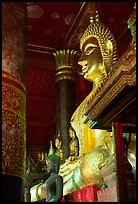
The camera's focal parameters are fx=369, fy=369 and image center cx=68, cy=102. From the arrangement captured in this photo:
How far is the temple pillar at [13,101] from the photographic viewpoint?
112 inches

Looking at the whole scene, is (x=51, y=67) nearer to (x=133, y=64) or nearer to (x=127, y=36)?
(x=127, y=36)

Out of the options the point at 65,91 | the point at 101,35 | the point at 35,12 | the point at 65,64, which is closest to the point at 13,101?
the point at 101,35

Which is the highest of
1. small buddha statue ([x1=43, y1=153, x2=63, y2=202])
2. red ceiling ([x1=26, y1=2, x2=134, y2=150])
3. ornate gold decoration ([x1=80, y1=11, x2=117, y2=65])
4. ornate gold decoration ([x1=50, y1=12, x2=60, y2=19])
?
ornate gold decoration ([x1=50, y1=12, x2=60, y2=19])

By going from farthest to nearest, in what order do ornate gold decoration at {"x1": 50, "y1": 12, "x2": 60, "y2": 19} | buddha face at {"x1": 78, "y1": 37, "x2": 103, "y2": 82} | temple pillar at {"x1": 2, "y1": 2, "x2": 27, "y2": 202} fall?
ornate gold decoration at {"x1": 50, "y1": 12, "x2": 60, "y2": 19} < buddha face at {"x1": 78, "y1": 37, "x2": 103, "y2": 82} < temple pillar at {"x1": 2, "y1": 2, "x2": 27, "y2": 202}

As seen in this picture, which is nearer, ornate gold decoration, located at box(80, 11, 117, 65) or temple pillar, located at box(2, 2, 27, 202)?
→ temple pillar, located at box(2, 2, 27, 202)

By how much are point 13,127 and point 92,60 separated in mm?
1069

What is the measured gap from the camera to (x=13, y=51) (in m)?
3.34

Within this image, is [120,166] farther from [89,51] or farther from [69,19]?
[69,19]

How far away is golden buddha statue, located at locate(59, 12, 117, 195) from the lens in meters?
3.30

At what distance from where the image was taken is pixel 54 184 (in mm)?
3102

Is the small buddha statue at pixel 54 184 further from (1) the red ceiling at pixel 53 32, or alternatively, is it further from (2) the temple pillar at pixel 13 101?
(1) the red ceiling at pixel 53 32

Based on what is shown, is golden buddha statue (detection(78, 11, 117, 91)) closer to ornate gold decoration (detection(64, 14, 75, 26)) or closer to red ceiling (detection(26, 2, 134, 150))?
red ceiling (detection(26, 2, 134, 150))

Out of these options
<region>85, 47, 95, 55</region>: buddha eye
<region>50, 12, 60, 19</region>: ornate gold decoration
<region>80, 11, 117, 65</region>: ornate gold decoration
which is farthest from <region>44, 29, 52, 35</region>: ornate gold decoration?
<region>85, 47, 95, 55</region>: buddha eye

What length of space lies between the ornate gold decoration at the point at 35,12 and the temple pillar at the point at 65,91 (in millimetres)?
943
